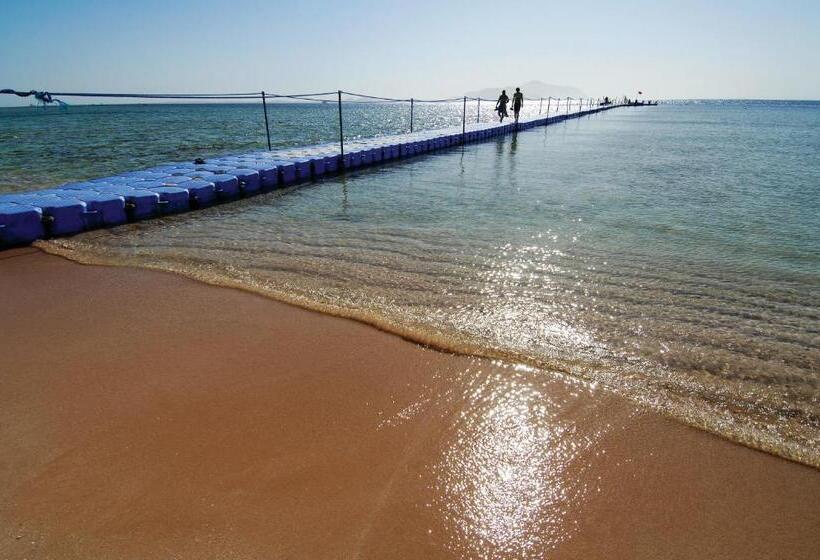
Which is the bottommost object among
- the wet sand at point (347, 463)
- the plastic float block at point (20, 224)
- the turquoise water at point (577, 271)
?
the wet sand at point (347, 463)

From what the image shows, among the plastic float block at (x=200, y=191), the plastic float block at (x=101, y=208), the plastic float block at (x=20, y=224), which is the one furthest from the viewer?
the plastic float block at (x=200, y=191)

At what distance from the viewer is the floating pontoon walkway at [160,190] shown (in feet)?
23.4

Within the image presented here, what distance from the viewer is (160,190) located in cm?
888

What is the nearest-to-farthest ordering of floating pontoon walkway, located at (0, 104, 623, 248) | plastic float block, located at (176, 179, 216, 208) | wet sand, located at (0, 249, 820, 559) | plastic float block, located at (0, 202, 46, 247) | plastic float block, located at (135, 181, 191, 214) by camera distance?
wet sand, located at (0, 249, 820, 559)
plastic float block, located at (0, 202, 46, 247)
floating pontoon walkway, located at (0, 104, 623, 248)
plastic float block, located at (135, 181, 191, 214)
plastic float block, located at (176, 179, 216, 208)

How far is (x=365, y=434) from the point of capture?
3.04m

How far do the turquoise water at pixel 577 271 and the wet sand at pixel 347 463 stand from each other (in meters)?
0.51

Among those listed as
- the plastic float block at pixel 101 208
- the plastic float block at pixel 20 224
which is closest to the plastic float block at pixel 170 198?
the plastic float block at pixel 101 208

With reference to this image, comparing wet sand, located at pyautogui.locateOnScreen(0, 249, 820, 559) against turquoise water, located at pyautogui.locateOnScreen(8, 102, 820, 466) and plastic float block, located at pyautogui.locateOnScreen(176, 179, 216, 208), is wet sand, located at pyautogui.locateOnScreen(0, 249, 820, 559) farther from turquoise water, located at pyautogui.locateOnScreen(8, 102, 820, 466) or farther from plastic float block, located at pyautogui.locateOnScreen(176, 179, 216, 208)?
plastic float block, located at pyautogui.locateOnScreen(176, 179, 216, 208)

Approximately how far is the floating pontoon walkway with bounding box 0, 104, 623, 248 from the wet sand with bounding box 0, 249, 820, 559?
398cm

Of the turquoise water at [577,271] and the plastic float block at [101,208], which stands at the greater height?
the plastic float block at [101,208]

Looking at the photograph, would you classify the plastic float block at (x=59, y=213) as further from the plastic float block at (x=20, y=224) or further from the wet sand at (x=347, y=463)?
the wet sand at (x=347, y=463)

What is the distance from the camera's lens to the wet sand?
2.32m

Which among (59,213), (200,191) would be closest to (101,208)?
(59,213)

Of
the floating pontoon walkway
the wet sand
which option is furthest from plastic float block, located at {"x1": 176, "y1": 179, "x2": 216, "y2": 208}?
the wet sand
